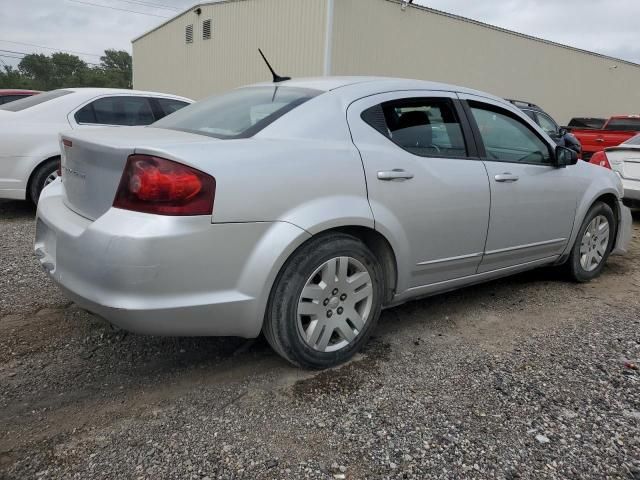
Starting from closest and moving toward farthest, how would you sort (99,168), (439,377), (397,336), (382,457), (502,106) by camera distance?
1. (382,457)
2. (99,168)
3. (439,377)
4. (397,336)
5. (502,106)

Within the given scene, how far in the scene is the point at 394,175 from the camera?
2795mm

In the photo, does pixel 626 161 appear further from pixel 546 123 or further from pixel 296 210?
pixel 296 210

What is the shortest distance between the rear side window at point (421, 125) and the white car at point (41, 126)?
4.07m

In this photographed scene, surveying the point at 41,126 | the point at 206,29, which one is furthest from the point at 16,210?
the point at 206,29

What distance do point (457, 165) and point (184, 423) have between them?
2060mm

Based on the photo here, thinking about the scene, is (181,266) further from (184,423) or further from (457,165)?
(457,165)

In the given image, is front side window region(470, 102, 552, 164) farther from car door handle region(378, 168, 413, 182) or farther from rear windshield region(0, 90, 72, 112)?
rear windshield region(0, 90, 72, 112)

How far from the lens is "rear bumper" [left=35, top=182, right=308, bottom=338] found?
214cm

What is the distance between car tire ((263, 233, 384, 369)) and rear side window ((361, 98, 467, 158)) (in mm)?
674

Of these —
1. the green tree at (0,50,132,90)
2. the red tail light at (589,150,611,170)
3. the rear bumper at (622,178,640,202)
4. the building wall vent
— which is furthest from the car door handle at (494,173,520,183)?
the green tree at (0,50,132,90)

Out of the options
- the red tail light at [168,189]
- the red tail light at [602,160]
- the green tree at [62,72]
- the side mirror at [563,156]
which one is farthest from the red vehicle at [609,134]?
the green tree at [62,72]

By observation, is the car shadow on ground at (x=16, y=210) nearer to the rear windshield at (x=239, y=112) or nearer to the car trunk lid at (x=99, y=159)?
the rear windshield at (x=239, y=112)

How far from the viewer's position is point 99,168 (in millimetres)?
2412

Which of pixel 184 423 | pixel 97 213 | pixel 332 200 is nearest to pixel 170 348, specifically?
pixel 184 423
